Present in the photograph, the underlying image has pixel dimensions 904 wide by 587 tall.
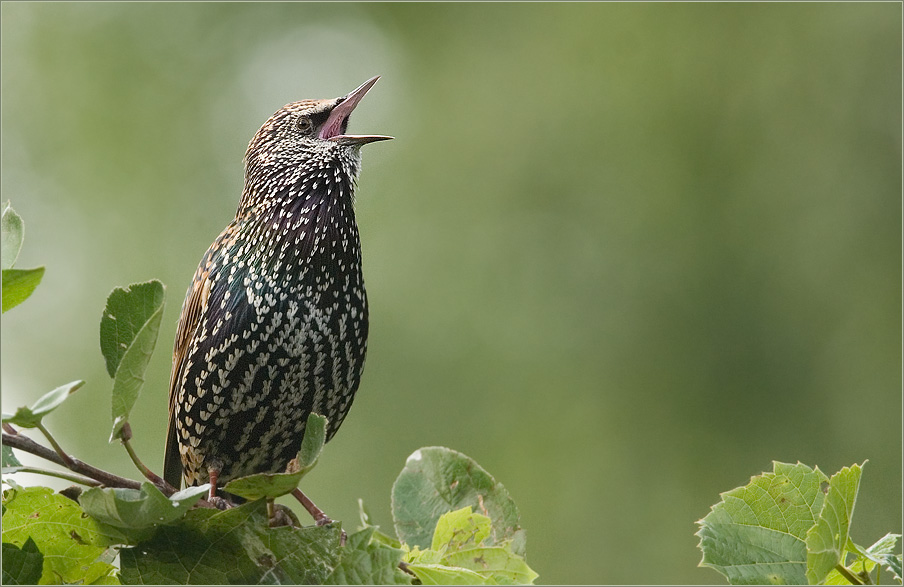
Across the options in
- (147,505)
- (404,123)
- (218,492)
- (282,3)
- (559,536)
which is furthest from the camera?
(282,3)

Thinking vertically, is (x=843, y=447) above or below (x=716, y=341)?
below

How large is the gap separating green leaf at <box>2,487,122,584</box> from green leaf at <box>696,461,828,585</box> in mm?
1302

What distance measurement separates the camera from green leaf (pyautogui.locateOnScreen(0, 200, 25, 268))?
1.92 meters

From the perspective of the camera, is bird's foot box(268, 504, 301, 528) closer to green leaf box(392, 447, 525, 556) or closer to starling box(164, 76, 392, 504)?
green leaf box(392, 447, 525, 556)

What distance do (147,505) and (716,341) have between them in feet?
41.7

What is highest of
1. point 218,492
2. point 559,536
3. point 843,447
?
point 843,447

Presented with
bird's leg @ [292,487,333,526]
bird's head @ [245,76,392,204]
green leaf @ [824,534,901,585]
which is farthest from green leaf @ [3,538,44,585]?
bird's head @ [245,76,392,204]

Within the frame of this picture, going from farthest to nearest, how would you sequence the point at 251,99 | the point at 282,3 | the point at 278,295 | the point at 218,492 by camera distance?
1. the point at 282,3
2. the point at 251,99
3. the point at 218,492
4. the point at 278,295

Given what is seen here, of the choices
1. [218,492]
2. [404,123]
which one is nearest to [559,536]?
[404,123]

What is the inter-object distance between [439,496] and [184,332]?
5.17 feet

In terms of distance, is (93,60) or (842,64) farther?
(93,60)

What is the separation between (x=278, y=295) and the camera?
3258 millimetres

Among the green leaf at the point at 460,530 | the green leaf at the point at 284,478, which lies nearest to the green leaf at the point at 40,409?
the green leaf at the point at 284,478

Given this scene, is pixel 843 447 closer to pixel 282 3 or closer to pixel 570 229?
pixel 570 229
